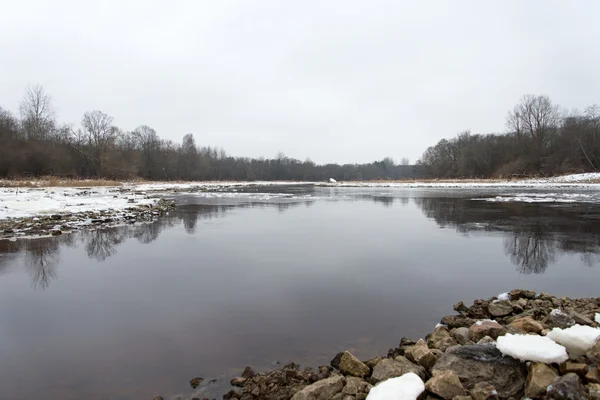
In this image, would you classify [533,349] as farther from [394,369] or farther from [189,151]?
[189,151]

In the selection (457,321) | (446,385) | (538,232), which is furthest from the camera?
(538,232)

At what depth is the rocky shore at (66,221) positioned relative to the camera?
11641mm

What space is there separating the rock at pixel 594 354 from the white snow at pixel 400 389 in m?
1.55

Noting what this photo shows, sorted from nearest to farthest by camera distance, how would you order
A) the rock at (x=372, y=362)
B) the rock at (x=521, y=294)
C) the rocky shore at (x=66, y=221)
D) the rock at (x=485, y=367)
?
1. the rock at (x=485, y=367)
2. the rock at (x=372, y=362)
3. the rock at (x=521, y=294)
4. the rocky shore at (x=66, y=221)

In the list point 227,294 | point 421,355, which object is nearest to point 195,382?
point 421,355

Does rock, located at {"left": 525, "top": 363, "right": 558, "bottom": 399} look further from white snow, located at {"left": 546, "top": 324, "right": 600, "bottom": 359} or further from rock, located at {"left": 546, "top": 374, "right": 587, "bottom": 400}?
white snow, located at {"left": 546, "top": 324, "right": 600, "bottom": 359}

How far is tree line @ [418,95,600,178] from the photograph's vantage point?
189 ft

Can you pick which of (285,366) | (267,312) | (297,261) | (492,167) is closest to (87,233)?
(297,261)

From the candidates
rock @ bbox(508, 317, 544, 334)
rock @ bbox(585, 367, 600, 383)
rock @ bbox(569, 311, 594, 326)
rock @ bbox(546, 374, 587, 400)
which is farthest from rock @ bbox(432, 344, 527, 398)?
rock @ bbox(569, 311, 594, 326)

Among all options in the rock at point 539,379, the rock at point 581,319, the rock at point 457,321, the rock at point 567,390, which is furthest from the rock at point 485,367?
the rock at point 581,319

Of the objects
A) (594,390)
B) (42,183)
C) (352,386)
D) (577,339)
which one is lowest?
(352,386)

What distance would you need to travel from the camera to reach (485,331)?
4047 millimetres

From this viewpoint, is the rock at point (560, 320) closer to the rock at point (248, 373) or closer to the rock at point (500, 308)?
the rock at point (500, 308)

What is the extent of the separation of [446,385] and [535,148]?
255 ft
